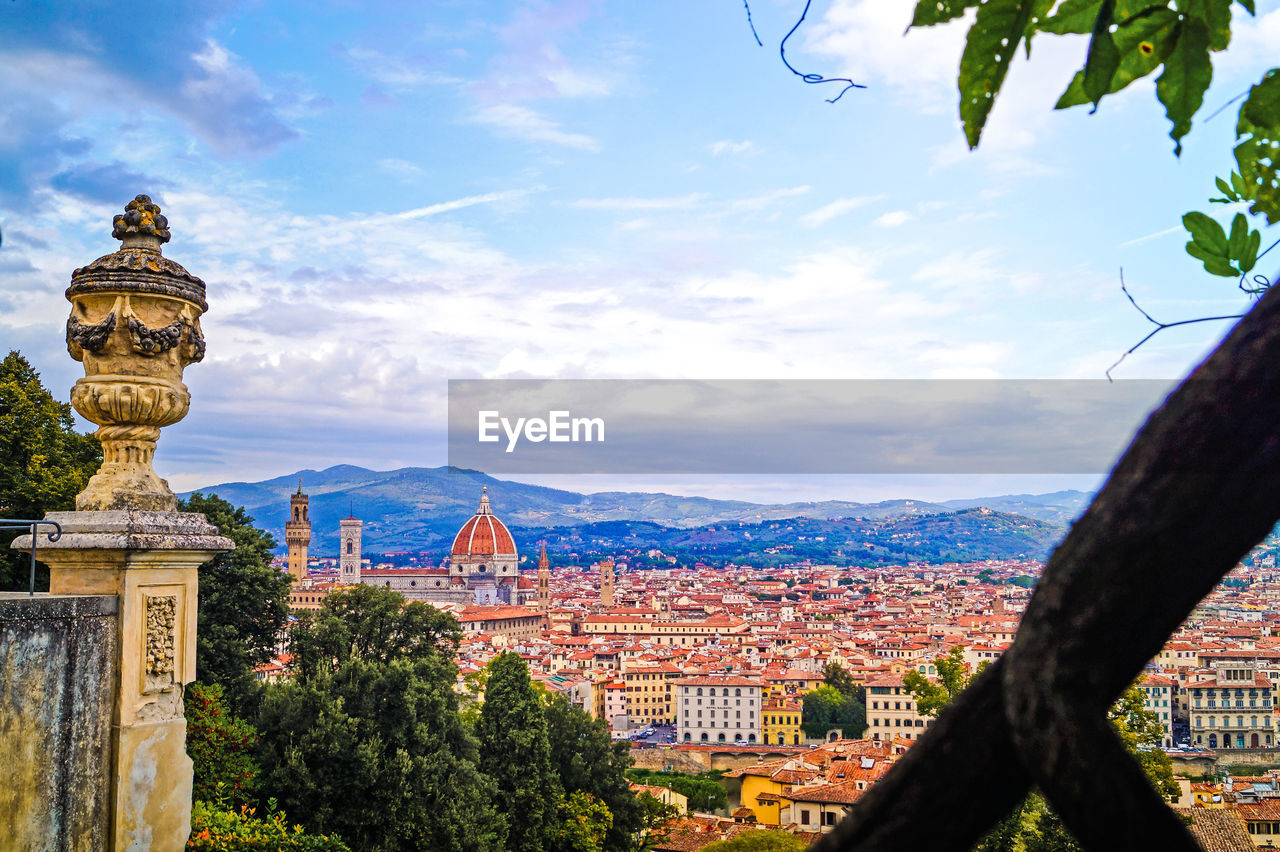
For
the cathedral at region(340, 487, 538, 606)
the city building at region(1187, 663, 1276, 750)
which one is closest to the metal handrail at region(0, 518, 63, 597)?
the city building at region(1187, 663, 1276, 750)

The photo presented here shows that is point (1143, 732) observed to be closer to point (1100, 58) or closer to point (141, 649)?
point (141, 649)

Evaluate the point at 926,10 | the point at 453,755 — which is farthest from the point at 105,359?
the point at 453,755

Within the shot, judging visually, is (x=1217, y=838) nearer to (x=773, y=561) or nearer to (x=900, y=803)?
Answer: (x=900, y=803)

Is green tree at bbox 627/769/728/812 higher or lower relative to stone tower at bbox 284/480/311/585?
lower

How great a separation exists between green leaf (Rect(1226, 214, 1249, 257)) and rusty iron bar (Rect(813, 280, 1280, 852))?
1.41 ft

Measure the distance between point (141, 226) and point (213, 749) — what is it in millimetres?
5400

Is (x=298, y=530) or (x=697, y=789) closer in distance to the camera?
(x=697, y=789)

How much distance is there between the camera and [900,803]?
0.64m

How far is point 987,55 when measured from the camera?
0.86 m

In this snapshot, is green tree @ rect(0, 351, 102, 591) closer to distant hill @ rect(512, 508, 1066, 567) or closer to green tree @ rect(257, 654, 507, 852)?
green tree @ rect(257, 654, 507, 852)

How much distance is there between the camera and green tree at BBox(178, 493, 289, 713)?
11695 millimetres

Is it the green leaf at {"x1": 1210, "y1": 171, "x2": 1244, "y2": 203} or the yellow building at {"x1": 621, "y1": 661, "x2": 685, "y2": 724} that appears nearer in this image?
the green leaf at {"x1": 1210, "y1": 171, "x2": 1244, "y2": 203}

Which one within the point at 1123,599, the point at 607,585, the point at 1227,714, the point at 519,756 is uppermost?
the point at 1123,599

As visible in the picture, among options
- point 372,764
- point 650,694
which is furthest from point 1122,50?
point 650,694
